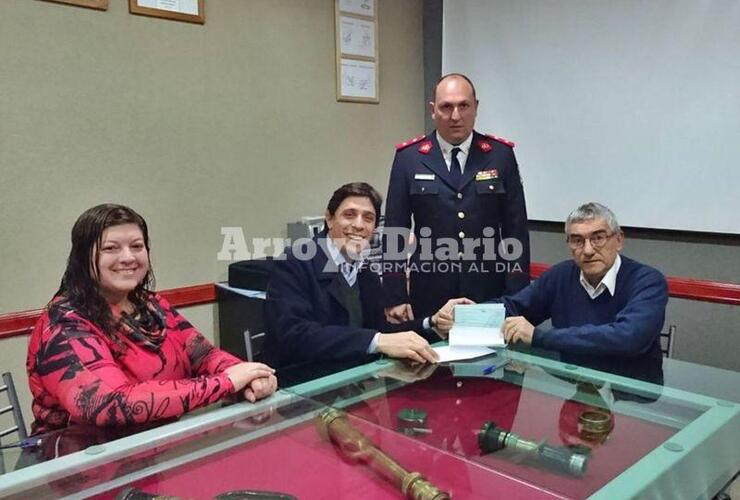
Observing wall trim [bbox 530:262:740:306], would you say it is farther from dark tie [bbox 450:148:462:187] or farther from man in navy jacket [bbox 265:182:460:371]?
man in navy jacket [bbox 265:182:460:371]

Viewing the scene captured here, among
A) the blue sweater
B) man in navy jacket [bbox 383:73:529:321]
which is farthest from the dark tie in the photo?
the blue sweater

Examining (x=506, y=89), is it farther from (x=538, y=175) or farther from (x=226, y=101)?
(x=226, y=101)

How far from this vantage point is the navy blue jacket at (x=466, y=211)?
95.7 inches

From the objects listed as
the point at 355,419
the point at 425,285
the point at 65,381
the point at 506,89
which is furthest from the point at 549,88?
the point at 65,381

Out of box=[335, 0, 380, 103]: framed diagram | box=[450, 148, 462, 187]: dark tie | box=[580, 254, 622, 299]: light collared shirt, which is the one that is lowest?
box=[580, 254, 622, 299]: light collared shirt

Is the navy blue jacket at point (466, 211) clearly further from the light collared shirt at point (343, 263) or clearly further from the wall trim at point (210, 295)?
the wall trim at point (210, 295)

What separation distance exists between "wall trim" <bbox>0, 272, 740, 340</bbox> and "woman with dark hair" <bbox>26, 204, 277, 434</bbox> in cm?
116

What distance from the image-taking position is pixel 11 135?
2.42 metres

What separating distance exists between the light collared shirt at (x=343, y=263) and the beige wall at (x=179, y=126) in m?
1.25

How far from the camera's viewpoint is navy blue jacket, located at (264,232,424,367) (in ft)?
5.71

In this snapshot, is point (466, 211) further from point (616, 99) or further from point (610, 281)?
point (616, 99)

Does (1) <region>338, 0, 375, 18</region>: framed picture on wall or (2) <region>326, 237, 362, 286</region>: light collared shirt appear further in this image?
(1) <region>338, 0, 375, 18</region>: framed picture on wall

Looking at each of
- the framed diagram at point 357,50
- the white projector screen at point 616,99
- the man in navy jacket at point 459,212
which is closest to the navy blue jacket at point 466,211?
the man in navy jacket at point 459,212

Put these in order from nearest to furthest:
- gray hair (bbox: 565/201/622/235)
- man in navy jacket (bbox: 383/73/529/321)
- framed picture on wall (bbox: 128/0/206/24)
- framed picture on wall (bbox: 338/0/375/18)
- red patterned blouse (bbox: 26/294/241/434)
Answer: red patterned blouse (bbox: 26/294/241/434) < gray hair (bbox: 565/201/622/235) < man in navy jacket (bbox: 383/73/529/321) < framed picture on wall (bbox: 128/0/206/24) < framed picture on wall (bbox: 338/0/375/18)
